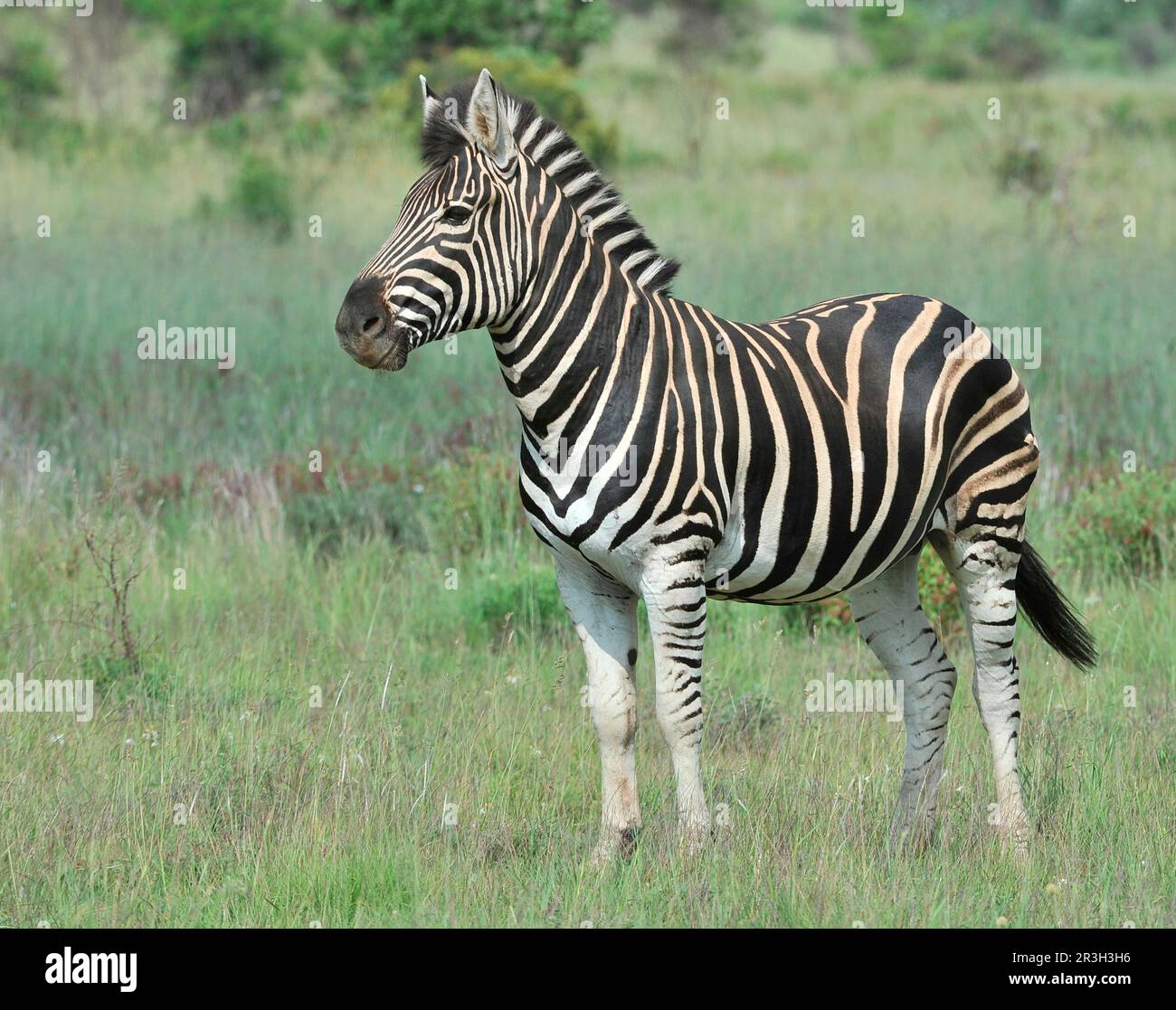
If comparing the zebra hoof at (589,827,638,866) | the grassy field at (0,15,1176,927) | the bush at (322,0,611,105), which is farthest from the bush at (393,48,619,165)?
the zebra hoof at (589,827,638,866)

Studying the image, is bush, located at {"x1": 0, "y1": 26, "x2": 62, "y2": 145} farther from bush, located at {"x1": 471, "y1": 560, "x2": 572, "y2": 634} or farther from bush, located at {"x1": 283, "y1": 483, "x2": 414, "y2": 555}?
bush, located at {"x1": 471, "y1": 560, "x2": 572, "y2": 634}

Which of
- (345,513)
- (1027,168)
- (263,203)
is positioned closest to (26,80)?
(263,203)

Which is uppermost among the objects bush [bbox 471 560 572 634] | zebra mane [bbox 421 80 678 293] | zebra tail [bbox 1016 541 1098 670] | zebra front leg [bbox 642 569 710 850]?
zebra mane [bbox 421 80 678 293]

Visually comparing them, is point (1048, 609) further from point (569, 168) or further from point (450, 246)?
point (450, 246)

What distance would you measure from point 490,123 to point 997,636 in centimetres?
254

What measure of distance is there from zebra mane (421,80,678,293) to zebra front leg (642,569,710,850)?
1103mm

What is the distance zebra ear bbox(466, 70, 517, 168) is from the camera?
4.68m

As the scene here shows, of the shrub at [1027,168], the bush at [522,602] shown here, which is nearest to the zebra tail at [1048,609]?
the bush at [522,602]

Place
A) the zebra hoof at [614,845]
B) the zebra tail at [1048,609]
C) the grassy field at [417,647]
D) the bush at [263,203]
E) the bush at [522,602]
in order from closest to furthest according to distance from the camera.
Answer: the grassy field at [417,647] → the zebra hoof at [614,845] → the zebra tail at [1048,609] → the bush at [522,602] → the bush at [263,203]

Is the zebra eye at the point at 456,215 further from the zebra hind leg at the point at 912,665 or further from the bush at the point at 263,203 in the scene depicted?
the bush at the point at 263,203

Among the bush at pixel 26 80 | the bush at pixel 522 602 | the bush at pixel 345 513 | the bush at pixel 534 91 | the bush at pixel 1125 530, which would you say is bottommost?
the bush at pixel 522 602

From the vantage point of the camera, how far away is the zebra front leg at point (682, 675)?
4.84 m

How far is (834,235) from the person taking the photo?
15.2 m

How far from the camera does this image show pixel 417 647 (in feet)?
24.3
